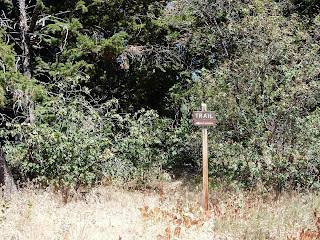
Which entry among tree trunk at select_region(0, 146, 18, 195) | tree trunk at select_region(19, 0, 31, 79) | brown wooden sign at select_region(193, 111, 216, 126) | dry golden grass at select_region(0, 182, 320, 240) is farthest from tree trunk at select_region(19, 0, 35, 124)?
brown wooden sign at select_region(193, 111, 216, 126)

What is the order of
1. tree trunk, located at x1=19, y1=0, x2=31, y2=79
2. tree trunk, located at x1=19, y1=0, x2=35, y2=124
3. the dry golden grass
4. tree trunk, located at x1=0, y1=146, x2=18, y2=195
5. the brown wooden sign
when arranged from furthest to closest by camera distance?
Result: 1. tree trunk, located at x1=19, y1=0, x2=31, y2=79
2. tree trunk, located at x1=19, y1=0, x2=35, y2=124
3. tree trunk, located at x1=0, y1=146, x2=18, y2=195
4. the brown wooden sign
5. the dry golden grass

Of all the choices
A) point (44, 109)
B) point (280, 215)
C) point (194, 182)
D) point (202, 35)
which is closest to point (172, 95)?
point (202, 35)

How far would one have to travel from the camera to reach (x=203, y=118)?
17.9 feet

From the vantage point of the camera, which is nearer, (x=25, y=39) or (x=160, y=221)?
(x=160, y=221)

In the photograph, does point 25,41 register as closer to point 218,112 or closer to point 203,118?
point 218,112

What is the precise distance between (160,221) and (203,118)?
1.91m

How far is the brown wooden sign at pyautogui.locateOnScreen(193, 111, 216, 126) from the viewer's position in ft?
17.8

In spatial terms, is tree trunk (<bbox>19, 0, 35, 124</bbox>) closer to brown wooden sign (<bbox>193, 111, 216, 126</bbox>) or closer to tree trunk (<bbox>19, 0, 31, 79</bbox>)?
tree trunk (<bbox>19, 0, 31, 79</bbox>)

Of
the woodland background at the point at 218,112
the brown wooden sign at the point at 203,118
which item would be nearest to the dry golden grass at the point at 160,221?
the woodland background at the point at 218,112

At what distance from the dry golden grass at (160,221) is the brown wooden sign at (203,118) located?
1.47 meters

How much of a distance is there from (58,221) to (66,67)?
517 centimetres

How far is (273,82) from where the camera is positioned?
21.0ft

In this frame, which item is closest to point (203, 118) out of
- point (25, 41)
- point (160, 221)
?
point (160, 221)

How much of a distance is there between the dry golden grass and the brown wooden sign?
147cm
